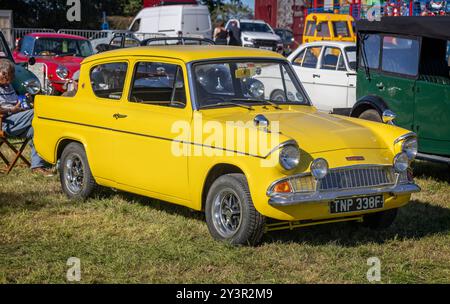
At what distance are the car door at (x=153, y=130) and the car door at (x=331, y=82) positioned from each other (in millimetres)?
7046

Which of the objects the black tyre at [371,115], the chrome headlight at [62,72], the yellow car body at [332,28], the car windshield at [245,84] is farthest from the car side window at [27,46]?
the car windshield at [245,84]

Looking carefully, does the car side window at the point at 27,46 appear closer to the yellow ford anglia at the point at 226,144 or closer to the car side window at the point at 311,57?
the car side window at the point at 311,57

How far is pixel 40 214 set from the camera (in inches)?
293

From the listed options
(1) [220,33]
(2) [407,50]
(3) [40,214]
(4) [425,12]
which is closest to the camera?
(3) [40,214]

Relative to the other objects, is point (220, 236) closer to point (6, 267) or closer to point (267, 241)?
point (267, 241)

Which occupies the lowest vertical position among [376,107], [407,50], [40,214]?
[40,214]

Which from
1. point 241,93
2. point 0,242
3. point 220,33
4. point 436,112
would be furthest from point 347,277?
point 220,33

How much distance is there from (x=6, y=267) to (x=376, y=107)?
19.3 feet

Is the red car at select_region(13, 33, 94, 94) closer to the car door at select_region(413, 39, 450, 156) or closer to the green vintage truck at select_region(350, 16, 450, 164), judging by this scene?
the green vintage truck at select_region(350, 16, 450, 164)

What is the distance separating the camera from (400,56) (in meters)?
9.95

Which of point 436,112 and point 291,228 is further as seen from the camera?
point 436,112

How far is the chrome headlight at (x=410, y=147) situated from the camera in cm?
662

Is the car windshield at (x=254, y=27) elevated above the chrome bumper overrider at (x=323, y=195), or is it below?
above

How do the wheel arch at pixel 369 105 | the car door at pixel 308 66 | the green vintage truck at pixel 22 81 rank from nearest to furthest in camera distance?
1. the wheel arch at pixel 369 105
2. the green vintage truck at pixel 22 81
3. the car door at pixel 308 66
